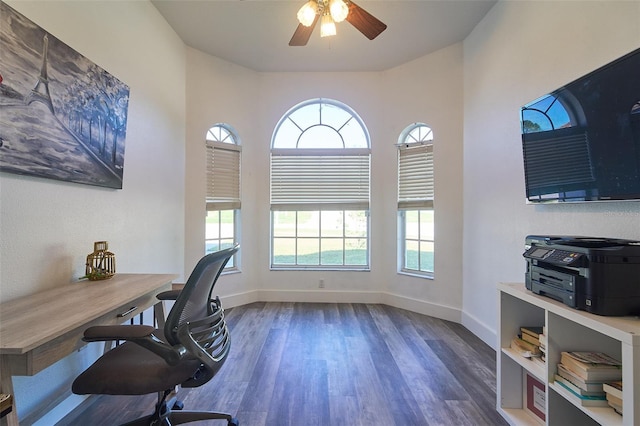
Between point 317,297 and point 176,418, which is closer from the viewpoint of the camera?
point 176,418

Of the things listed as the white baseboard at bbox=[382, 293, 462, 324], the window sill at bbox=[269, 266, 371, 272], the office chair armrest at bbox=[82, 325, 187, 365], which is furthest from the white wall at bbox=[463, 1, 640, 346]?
the office chair armrest at bbox=[82, 325, 187, 365]

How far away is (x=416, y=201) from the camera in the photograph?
3.47m

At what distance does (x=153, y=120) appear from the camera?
2.62m

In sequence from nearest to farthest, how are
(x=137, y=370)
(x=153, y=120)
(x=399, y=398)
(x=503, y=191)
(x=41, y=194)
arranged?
(x=137, y=370)
(x=41, y=194)
(x=399, y=398)
(x=503, y=191)
(x=153, y=120)

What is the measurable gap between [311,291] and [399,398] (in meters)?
2.07

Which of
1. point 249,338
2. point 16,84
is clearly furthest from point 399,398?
point 16,84

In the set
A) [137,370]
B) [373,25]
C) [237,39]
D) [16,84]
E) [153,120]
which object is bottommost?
[137,370]

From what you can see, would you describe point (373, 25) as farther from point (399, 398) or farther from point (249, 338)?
point (249, 338)

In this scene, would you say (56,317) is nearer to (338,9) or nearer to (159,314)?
(159,314)

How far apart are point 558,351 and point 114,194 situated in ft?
9.71

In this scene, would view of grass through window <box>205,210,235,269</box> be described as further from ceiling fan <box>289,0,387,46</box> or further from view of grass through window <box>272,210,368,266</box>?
ceiling fan <box>289,0,387,46</box>

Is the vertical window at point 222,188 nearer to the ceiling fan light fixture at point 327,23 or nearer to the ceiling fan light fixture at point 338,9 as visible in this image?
the ceiling fan light fixture at point 327,23

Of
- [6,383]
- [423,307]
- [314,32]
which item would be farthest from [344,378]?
[314,32]

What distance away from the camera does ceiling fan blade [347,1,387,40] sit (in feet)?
6.16
